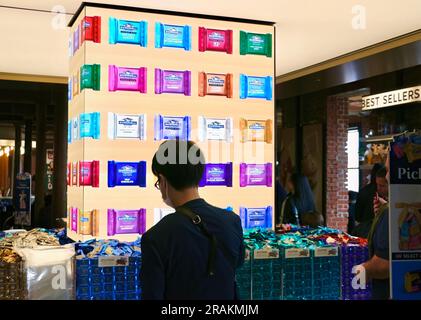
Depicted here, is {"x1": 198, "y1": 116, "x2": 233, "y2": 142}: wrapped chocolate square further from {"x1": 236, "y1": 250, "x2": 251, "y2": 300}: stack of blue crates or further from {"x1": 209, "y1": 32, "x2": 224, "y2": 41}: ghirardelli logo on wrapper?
{"x1": 236, "y1": 250, "x2": 251, "y2": 300}: stack of blue crates

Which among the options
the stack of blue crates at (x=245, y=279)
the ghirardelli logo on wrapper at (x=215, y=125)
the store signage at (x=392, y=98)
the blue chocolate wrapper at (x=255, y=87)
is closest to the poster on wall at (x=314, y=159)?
the store signage at (x=392, y=98)

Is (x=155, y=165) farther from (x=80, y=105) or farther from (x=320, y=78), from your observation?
(x=320, y=78)

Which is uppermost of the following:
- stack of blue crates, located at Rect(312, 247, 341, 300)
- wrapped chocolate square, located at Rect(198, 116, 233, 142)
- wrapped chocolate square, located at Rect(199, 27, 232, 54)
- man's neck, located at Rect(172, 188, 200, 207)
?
wrapped chocolate square, located at Rect(199, 27, 232, 54)

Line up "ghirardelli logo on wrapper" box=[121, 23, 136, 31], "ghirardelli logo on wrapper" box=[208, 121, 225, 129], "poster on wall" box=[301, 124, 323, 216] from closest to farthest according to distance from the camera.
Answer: "ghirardelli logo on wrapper" box=[121, 23, 136, 31] → "ghirardelli logo on wrapper" box=[208, 121, 225, 129] → "poster on wall" box=[301, 124, 323, 216]

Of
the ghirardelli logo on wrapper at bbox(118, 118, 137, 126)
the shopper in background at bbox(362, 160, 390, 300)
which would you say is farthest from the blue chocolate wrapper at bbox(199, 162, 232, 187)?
the shopper in background at bbox(362, 160, 390, 300)

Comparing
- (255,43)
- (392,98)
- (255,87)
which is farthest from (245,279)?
(392,98)

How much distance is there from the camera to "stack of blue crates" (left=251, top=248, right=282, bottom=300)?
3492 mm

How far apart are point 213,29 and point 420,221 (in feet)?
9.02

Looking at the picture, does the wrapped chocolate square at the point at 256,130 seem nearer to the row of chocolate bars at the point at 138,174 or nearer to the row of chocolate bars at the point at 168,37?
the row of chocolate bars at the point at 138,174

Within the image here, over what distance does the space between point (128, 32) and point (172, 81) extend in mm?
526

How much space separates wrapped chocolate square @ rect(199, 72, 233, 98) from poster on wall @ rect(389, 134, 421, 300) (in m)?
2.33

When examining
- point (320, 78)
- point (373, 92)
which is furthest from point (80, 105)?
point (373, 92)
